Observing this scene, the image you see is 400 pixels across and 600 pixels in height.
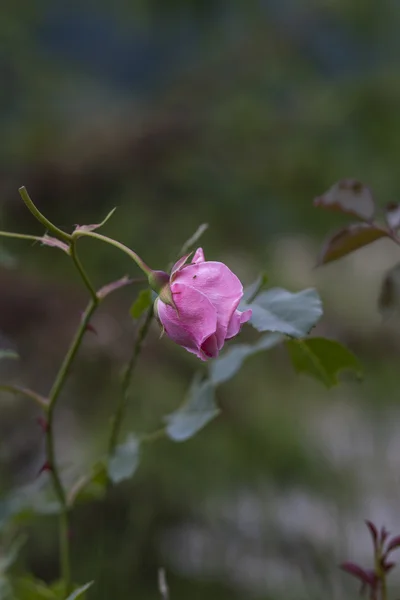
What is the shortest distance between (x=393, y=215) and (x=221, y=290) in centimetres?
16

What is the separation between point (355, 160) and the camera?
1.35m

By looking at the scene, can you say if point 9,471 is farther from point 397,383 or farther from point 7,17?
point 7,17

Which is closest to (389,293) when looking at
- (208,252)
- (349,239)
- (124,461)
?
(349,239)

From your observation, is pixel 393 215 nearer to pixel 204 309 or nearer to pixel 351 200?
pixel 351 200

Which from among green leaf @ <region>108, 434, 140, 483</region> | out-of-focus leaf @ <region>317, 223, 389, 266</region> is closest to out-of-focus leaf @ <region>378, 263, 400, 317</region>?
out-of-focus leaf @ <region>317, 223, 389, 266</region>

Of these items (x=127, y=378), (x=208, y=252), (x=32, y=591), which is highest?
(x=208, y=252)

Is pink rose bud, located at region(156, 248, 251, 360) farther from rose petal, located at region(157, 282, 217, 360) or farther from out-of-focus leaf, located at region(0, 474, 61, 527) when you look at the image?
out-of-focus leaf, located at region(0, 474, 61, 527)

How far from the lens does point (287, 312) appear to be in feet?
0.83

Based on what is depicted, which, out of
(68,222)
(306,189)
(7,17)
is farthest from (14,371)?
(7,17)

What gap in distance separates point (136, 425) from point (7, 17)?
3.90 ft

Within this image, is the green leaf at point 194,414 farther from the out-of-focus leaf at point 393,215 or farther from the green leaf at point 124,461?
the out-of-focus leaf at point 393,215

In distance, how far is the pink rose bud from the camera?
20 cm

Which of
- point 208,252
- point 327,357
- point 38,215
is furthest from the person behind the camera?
point 208,252

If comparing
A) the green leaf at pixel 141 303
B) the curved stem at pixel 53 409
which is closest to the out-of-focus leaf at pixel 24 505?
the curved stem at pixel 53 409
